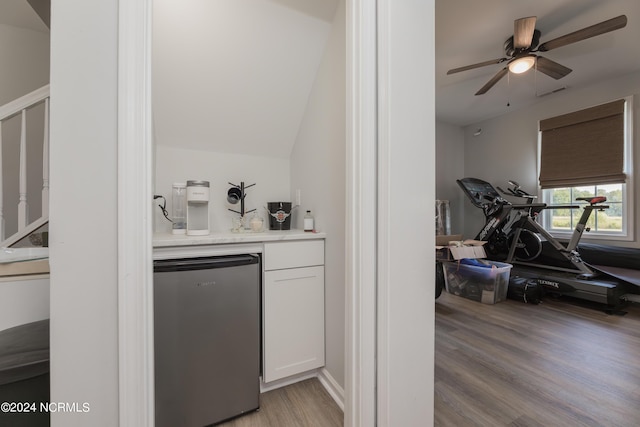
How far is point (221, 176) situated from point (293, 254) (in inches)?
37.0

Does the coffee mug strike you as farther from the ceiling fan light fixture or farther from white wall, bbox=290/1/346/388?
the ceiling fan light fixture

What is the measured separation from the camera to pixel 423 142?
101 cm

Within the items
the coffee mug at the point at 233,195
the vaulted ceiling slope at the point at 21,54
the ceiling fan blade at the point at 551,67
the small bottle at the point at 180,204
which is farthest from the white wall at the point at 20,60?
the ceiling fan blade at the point at 551,67

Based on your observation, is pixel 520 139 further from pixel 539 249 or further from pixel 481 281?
pixel 481 281

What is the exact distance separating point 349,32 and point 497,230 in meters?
3.93

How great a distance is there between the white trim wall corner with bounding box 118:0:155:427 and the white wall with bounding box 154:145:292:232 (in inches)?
44.2

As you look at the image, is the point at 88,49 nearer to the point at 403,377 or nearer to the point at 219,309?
the point at 219,309

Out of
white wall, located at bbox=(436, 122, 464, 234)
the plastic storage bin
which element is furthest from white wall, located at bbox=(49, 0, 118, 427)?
white wall, located at bbox=(436, 122, 464, 234)

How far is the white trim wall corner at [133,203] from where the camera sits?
71 cm

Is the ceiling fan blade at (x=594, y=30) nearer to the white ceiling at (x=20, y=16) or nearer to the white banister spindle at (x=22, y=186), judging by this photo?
the white banister spindle at (x=22, y=186)

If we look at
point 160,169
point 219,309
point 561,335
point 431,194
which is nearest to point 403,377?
point 431,194

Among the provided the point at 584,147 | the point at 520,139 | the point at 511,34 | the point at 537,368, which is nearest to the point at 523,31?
the point at 511,34

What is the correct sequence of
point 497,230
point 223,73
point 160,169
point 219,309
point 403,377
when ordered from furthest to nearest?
point 497,230 → point 160,169 → point 223,73 → point 219,309 → point 403,377

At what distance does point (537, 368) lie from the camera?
1652mm
